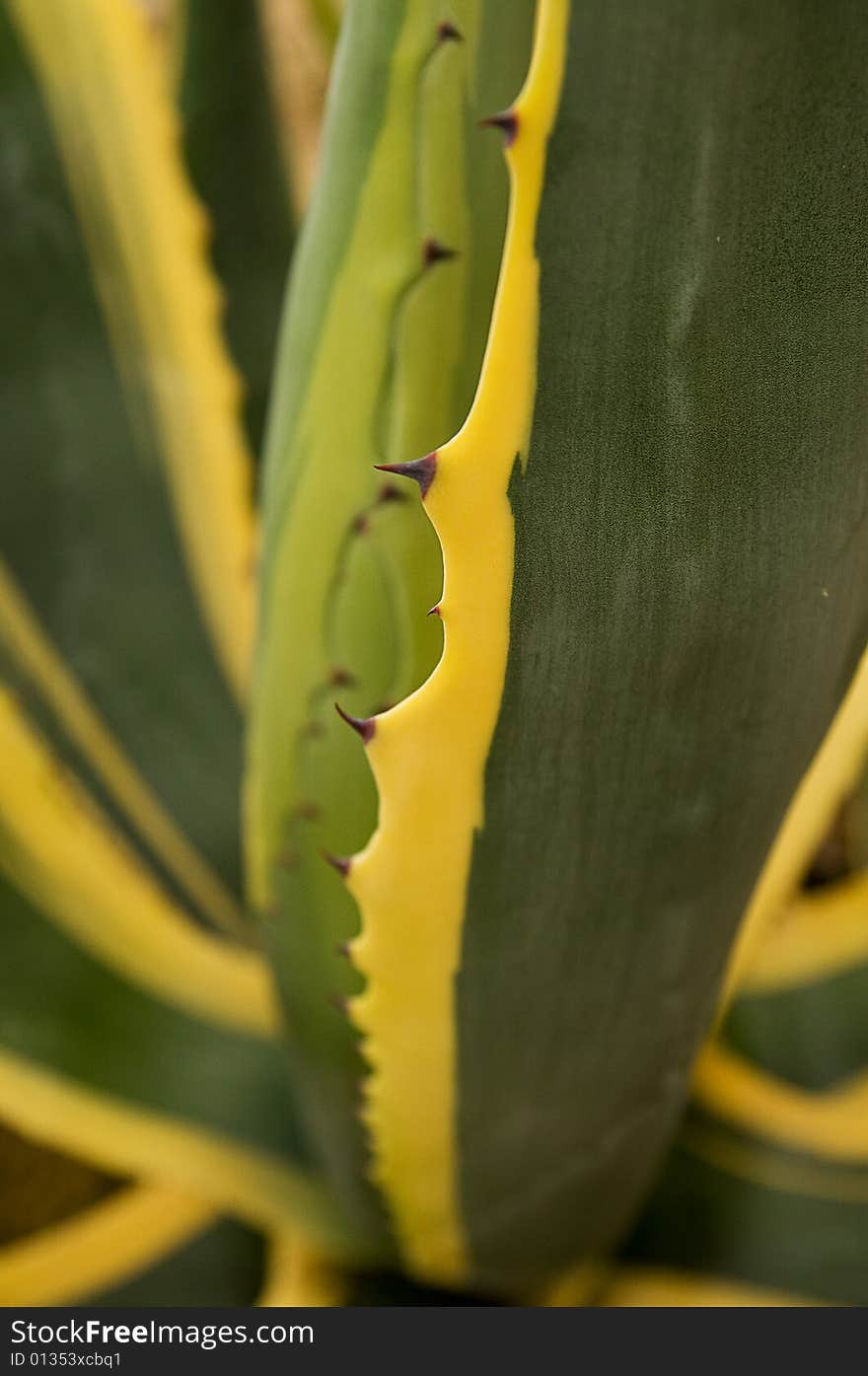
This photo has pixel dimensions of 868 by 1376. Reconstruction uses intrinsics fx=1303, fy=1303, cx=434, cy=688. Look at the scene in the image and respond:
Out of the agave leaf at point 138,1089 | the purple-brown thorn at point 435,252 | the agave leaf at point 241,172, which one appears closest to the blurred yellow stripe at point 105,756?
the agave leaf at point 138,1089

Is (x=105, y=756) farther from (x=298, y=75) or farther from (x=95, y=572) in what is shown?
(x=298, y=75)

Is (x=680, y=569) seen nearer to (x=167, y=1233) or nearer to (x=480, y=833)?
(x=480, y=833)

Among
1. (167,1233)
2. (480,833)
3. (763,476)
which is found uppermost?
(763,476)

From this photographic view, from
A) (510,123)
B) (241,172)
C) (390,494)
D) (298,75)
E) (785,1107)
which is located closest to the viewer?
(510,123)

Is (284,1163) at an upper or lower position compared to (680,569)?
lower

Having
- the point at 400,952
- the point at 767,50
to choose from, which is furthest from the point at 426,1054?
the point at 767,50

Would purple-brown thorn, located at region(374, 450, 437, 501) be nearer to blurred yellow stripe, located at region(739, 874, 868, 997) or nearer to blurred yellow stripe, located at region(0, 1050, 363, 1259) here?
blurred yellow stripe, located at region(0, 1050, 363, 1259)

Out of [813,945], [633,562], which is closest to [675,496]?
A: [633,562]

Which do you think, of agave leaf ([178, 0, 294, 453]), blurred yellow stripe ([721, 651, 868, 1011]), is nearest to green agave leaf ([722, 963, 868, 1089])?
blurred yellow stripe ([721, 651, 868, 1011])
